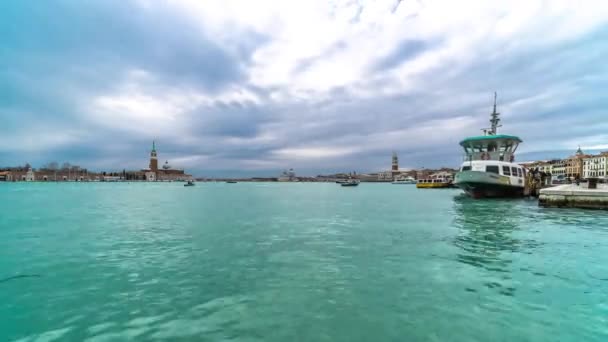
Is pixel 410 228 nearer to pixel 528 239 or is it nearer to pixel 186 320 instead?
pixel 528 239

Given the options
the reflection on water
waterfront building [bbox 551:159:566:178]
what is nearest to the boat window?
the reflection on water

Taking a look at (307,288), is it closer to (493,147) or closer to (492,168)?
(492,168)

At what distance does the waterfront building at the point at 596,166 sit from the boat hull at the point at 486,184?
108701 millimetres

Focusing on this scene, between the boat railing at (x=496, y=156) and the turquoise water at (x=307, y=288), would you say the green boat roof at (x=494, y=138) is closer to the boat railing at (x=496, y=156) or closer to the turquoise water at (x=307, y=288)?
the boat railing at (x=496, y=156)

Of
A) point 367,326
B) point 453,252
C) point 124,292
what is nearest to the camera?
point 367,326

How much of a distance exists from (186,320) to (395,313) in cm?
409

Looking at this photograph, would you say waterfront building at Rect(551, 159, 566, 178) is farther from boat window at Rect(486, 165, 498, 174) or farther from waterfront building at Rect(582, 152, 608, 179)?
boat window at Rect(486, 165, 498, 174)

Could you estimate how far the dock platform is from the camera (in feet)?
85.3

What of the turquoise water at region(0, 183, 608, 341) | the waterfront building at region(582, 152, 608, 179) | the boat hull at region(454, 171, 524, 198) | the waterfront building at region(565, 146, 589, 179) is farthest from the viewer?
the waterfront building at region(565, 146, 589, 179)

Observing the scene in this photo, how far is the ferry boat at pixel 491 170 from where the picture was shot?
38312 mm

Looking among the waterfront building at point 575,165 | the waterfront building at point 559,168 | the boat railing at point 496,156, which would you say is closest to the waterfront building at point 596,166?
the waterfront building at point 575,165

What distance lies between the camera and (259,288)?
25.0ft

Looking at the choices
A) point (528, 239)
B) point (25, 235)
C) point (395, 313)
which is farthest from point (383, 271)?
point (25, 235)

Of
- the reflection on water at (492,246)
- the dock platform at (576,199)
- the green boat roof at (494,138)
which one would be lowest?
the reflection on water at (492,246)
